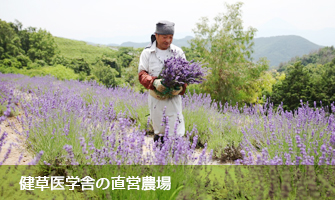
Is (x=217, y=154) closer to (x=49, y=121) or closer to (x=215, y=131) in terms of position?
(x=215, y=131)

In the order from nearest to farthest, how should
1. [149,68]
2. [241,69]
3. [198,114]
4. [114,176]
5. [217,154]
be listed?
[114,176] → [149,68] → [217,154] → [198,114] → [241,69]

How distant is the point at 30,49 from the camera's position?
75.9 feet

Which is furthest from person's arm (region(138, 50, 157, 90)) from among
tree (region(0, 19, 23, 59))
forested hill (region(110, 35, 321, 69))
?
forested hill (region(110, 35, 321, 69))

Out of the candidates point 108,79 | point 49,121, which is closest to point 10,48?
point 108,79

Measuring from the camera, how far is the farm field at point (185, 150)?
1574 mm

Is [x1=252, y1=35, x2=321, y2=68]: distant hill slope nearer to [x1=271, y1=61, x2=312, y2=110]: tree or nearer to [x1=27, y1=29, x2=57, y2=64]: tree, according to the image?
[x1=27, y1=29, x2=57, y2=64]: tree

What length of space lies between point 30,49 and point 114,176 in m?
26.1

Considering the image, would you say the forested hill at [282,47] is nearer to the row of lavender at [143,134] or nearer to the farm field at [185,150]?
the row of lavender at [143,134]

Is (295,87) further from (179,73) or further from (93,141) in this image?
(93,141)

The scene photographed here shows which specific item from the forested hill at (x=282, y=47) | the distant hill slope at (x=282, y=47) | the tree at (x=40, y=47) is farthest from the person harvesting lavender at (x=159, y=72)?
the distant hill slope at (x=282, y=47)

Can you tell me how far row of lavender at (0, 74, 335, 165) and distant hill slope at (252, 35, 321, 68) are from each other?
4650 inches

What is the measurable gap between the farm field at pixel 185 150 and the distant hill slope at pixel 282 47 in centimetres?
11867

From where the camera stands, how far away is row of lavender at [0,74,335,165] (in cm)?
168

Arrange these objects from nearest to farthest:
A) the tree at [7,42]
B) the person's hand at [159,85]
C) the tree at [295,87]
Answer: the person's hand at [159,85], the tree at [295,87], the tree at [7,42]
